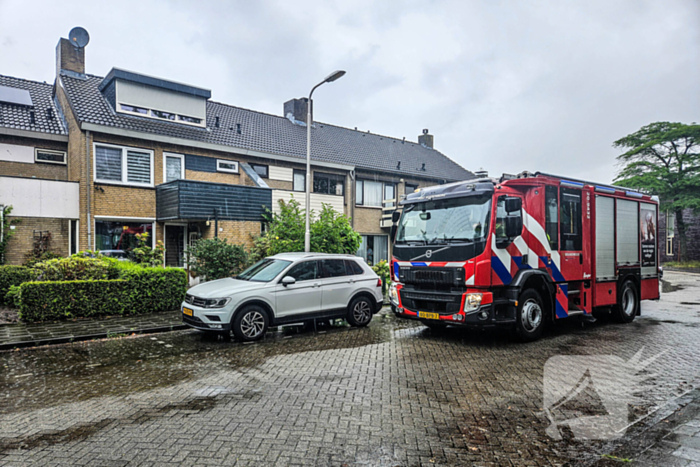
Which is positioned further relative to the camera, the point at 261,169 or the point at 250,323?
the point at 261,169

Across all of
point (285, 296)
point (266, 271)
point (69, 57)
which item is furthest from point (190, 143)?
point (285, 296)

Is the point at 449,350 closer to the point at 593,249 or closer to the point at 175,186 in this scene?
the point at 593,249

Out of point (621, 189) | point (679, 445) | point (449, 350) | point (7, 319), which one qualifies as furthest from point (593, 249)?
point (7, 319)

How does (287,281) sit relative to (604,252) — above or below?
below

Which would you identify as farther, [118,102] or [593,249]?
[118,102]

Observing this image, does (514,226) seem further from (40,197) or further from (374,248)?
(374,248)

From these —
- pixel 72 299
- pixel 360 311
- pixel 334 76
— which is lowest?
pixel 360 311

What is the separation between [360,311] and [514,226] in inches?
156

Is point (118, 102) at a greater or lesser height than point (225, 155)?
greater

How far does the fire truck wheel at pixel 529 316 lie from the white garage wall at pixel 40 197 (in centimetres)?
1416

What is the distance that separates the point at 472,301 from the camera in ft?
26.2

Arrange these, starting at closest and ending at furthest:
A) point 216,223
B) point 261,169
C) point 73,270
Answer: point 73,270, point 216,223, point 261,169

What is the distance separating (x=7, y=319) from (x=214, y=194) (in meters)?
7.12

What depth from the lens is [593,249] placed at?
31.9ft
